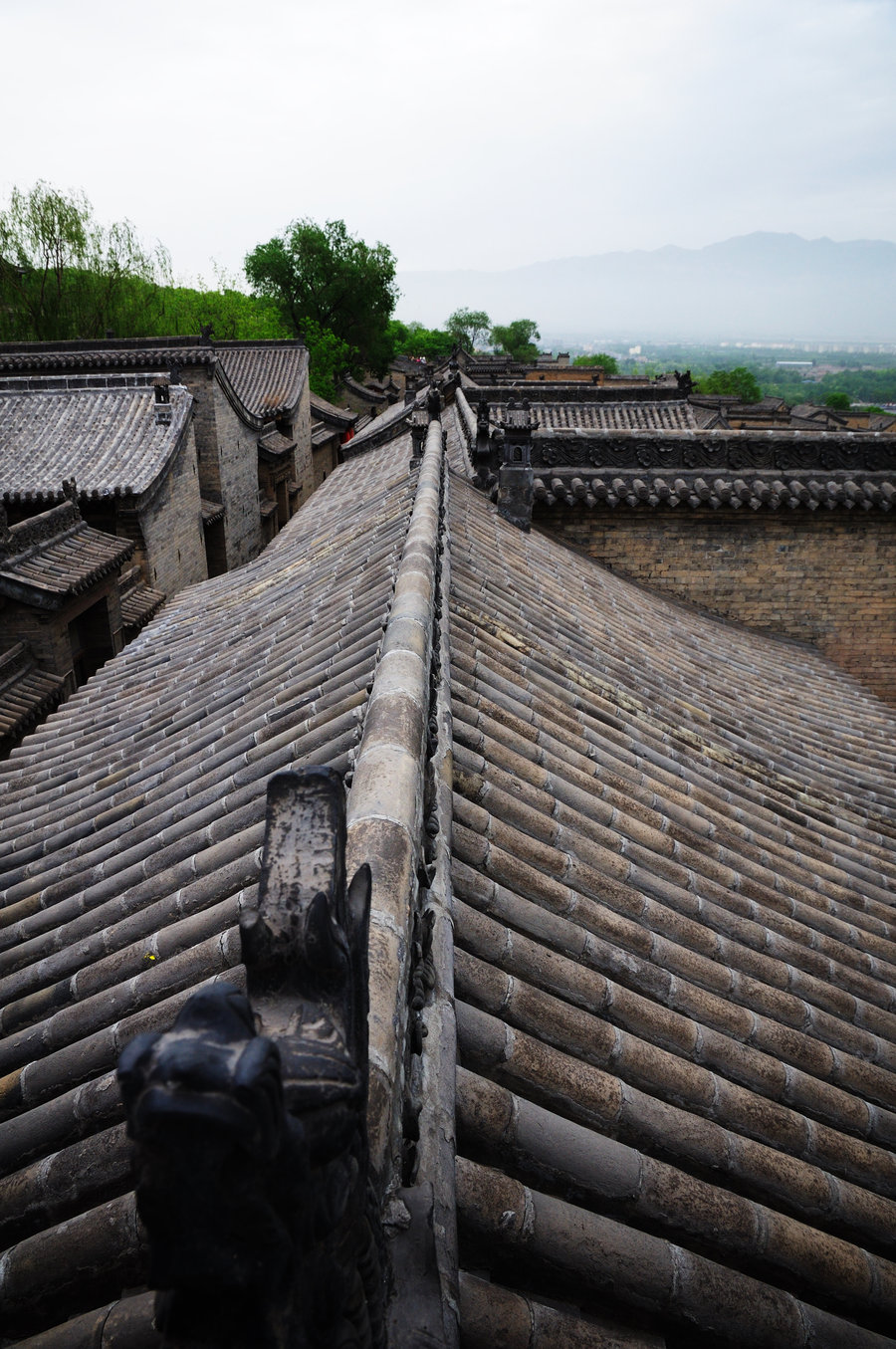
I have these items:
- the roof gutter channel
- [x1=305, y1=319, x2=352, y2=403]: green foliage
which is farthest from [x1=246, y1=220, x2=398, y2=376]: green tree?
the roof gutter channel

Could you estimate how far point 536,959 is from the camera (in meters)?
3.01

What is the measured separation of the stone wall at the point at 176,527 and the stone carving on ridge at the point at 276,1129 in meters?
17.7

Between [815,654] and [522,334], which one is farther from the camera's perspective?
[522,334]

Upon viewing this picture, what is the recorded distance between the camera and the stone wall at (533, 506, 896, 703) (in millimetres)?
11562

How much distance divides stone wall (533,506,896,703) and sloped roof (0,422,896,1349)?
5.00 meters

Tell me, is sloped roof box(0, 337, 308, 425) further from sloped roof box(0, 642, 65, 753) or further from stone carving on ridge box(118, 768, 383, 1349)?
stone carving on ridge box(118, 768, 383, 1349)

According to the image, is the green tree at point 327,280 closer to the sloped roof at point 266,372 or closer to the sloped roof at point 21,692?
the sloped roof at point 266,372

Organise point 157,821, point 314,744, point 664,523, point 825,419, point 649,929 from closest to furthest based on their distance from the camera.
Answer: point 649,929 → point 314,744 → point 157,821 → point 664,523 → point 825,419

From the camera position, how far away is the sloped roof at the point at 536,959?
2223 mm

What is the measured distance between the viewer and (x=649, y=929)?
3625 mm

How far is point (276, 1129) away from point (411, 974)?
1.38 metres

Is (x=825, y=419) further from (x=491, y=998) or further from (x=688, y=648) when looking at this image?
(x=491, y=998)

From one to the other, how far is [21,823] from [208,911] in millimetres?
2806

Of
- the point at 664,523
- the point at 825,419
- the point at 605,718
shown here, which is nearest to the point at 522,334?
the point at 825,419
